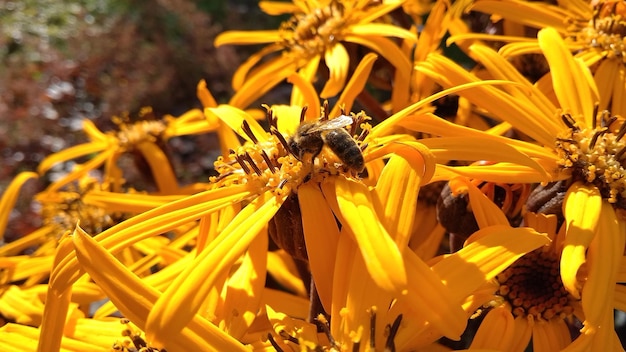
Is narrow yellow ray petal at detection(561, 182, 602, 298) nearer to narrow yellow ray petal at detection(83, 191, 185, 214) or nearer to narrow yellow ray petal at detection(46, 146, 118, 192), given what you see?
narrow yellow ray petal at detection(83, 191, 185, 214)

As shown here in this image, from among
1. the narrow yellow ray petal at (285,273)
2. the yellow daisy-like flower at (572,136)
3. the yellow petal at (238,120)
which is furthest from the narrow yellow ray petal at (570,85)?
the narrow yellow ray petal at (285,273)

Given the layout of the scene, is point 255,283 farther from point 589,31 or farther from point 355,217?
point 589,31

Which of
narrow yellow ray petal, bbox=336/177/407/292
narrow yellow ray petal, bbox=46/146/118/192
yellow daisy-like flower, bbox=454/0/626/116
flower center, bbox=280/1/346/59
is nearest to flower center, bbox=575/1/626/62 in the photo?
yellow daisy-like flower, bbox=454/0/626/116

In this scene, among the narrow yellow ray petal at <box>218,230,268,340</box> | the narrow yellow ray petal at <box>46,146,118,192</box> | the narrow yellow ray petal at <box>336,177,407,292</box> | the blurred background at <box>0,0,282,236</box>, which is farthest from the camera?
the blurred background at <box>0,0,282,236</box>

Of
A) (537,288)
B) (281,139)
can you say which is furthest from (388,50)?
(537,288)

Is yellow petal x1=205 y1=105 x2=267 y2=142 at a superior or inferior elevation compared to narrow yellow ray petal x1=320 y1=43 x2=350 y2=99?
inferior

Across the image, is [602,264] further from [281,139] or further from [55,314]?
[55,314]

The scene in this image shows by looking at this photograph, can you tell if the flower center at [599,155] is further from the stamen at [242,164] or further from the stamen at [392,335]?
the stamen at [242,164]
